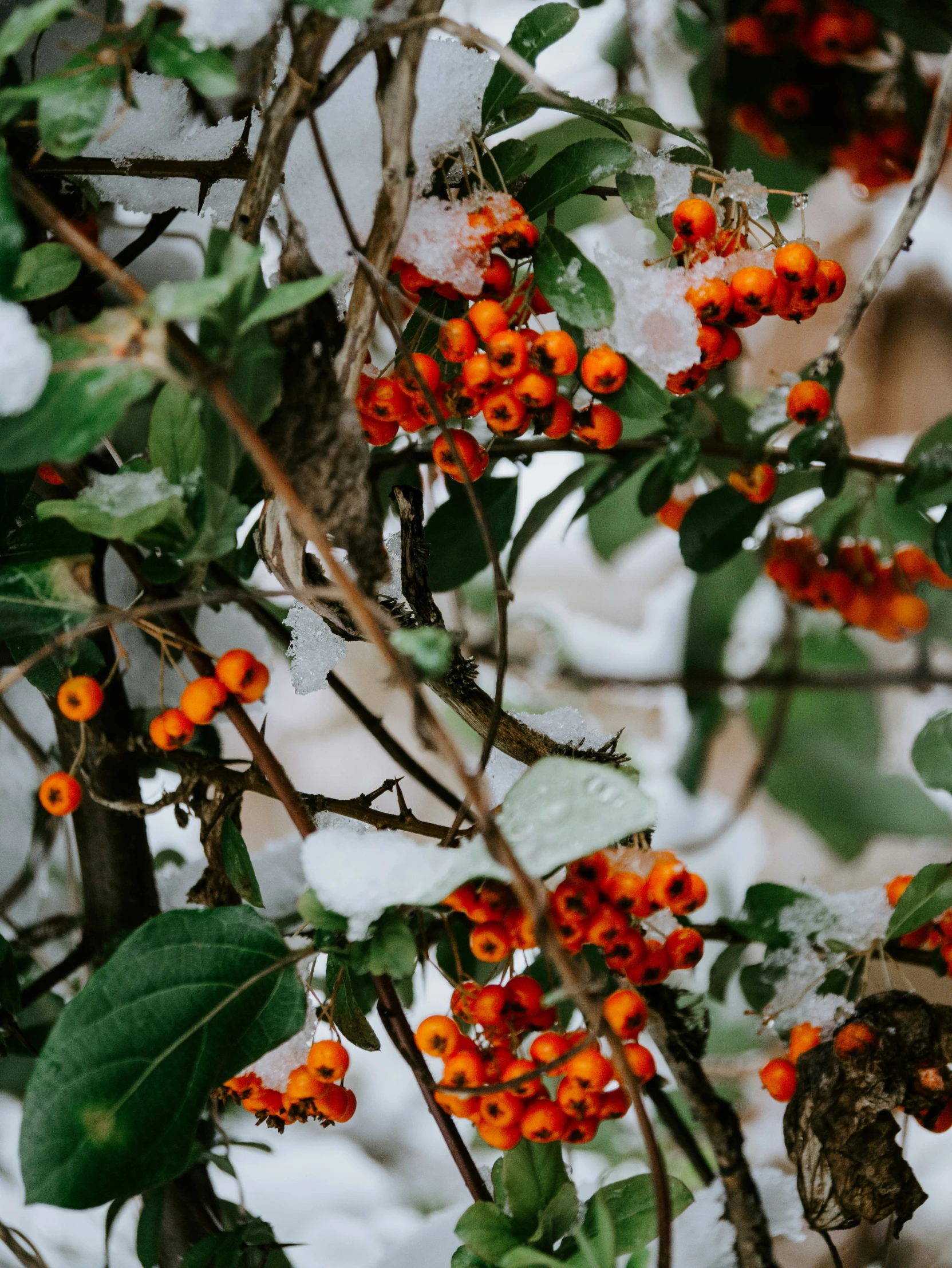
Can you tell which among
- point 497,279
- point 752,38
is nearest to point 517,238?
point 497,279

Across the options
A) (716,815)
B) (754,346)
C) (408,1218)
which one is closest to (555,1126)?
(408,1218)

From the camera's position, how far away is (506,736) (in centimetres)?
49

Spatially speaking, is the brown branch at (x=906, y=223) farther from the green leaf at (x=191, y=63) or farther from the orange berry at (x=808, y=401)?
the green leaf at (x=191, y=63)

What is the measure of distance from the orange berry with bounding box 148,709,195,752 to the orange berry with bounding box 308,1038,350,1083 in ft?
0.48

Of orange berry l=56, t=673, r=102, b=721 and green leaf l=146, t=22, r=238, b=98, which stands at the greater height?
green leaf l=146, t=22, r=238, b=98

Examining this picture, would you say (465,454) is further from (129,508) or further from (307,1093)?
(307,1093)

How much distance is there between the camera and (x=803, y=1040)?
531mm

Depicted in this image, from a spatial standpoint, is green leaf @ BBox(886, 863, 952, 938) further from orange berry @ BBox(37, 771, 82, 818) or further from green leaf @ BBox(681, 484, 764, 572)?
orange berry @ BBox(37, 771, 82, 818)

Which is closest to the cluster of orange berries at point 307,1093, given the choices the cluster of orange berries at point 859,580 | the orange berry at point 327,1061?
the orange berry at point 327,1061

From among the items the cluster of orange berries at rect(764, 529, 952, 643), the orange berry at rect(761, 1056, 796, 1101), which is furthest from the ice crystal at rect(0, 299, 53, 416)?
the cluster of orange berries at rect(764, 529, 952, 643)

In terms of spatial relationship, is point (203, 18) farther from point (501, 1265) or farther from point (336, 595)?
point (501, 1265)

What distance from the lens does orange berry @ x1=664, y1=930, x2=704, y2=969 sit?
1.61ft

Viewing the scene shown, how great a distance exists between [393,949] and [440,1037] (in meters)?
0.07

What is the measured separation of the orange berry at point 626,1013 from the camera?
448mm
